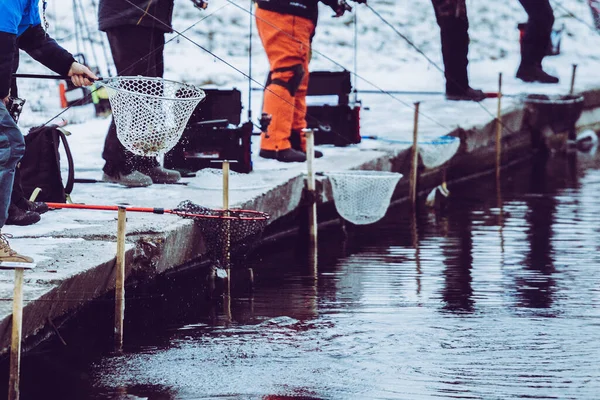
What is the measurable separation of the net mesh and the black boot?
27.1 feet

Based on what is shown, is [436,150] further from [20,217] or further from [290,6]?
[20,217]

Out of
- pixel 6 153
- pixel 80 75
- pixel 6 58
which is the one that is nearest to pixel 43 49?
pixel 80 75

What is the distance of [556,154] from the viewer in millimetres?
13883

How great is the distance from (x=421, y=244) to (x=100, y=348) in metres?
3.18

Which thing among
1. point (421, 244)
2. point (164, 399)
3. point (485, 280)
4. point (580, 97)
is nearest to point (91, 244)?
point (164, 399)

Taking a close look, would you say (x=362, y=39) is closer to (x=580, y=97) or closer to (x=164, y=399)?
(x=580, y=97)

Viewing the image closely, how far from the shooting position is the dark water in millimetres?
4906

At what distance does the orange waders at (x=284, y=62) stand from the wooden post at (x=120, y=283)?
323 cm

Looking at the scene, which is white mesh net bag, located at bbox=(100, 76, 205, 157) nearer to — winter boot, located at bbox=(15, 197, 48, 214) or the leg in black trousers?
winter boot, located at bbox=(15, 197, 48, 214)

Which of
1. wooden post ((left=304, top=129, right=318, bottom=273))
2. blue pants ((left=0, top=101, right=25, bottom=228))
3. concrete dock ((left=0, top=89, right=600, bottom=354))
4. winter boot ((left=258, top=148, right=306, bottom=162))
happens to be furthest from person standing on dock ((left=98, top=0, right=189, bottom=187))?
blue pants ((left=0, top=101, right=25, bottom=228))

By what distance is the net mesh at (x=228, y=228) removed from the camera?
6.35 metres

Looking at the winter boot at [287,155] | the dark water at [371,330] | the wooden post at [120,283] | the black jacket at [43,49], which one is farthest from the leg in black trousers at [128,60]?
the wooden post at [120,283]

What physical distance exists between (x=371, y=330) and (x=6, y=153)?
1.67 meters

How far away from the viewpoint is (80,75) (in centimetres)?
567
